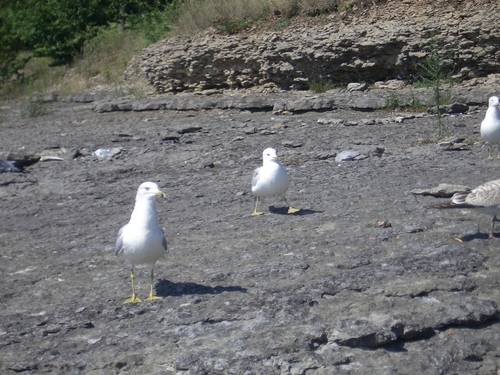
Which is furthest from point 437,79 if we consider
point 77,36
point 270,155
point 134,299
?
point 77,36

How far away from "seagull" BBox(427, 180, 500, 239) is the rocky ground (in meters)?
0.23

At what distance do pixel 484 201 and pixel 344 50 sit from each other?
36.1 feet

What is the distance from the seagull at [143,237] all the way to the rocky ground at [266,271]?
0.29 m

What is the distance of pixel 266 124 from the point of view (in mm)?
14164

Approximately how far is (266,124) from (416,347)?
9938mm

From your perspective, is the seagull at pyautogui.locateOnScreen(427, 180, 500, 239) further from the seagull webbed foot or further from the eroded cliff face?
the eroded cliff face

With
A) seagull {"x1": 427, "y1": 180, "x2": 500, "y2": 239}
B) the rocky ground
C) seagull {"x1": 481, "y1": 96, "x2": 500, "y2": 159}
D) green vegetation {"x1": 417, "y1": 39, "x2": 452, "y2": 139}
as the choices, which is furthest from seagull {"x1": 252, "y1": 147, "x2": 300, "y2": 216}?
green vegetation {"x1": 417, "y1": 39, "x2": 452, "y2": 139}

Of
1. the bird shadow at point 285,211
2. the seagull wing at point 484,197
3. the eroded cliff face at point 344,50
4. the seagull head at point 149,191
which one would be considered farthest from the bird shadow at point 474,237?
the eroded cliff face at point 344,50

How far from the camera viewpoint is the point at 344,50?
16625 millimetres

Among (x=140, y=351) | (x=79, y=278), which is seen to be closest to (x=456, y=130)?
(x=79, y=278)

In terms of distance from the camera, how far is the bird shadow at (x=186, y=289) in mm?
5402

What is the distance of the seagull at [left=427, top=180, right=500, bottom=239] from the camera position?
6.04 m

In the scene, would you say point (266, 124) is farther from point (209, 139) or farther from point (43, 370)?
point (43, 370)

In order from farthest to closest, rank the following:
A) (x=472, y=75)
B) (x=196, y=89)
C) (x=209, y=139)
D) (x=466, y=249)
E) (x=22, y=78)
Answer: (x=22, y=78), (x=196, y=89), (x=472, y=75), (x=209, y=139), (x=466, y=249)
